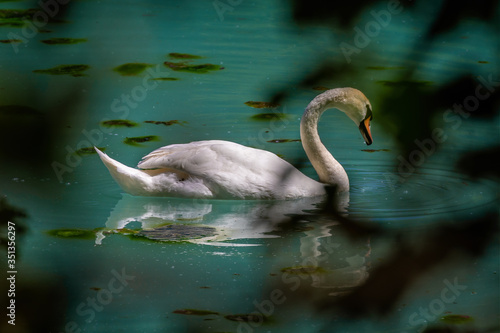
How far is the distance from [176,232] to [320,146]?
1.50m

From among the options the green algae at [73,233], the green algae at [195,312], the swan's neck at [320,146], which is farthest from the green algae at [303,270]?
the swan's neck at [320,146]

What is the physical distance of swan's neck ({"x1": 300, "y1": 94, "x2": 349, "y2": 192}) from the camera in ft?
19.0

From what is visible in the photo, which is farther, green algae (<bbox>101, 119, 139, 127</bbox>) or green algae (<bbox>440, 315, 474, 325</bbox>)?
green algae (<bbox>101, 119, 139, 127</bbox>)

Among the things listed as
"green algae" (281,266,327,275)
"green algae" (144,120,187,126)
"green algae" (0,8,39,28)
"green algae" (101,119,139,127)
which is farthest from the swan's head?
"green algae" (0,8,39,28)

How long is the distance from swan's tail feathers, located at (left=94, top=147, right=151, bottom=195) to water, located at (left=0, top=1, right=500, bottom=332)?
11cm

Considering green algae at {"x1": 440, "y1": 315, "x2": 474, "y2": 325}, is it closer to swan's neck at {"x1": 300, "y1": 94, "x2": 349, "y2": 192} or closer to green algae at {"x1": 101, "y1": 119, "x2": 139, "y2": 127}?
swan's neck at {"x1": 300, "y1": 94, "x2": 349, "y2": 192}

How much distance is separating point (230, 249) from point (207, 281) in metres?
0.54

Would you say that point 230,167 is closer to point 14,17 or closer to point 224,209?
point 224,209

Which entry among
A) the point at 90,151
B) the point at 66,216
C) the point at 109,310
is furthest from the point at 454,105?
the point at 90,151

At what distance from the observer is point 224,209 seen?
18.0 feet

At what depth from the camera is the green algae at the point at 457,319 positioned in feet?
10.7

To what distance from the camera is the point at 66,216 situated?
17.3 ft

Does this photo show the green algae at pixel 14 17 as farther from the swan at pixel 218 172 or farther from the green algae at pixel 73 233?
the green algae at pixel 73 233

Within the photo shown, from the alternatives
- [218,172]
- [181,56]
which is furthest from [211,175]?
[181,56]
